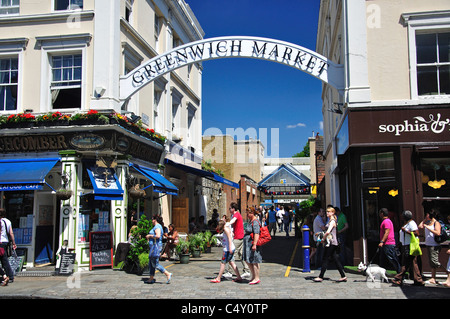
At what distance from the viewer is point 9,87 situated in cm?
1480

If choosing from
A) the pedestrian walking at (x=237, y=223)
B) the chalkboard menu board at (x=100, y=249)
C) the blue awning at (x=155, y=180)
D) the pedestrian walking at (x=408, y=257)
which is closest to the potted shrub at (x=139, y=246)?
the chalkboard menu board at (x=100, y=249)

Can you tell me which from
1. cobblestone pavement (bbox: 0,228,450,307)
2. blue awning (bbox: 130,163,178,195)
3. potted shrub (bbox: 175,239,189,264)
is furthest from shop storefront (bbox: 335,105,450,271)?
blue awning (bbox: 130,163,178,195)

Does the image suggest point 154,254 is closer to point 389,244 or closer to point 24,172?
point 24,172

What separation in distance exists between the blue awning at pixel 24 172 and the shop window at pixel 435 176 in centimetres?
1049

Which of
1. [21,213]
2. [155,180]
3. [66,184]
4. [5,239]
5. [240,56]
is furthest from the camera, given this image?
[155,180]

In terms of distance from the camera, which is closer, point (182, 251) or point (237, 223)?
point (237, 223)

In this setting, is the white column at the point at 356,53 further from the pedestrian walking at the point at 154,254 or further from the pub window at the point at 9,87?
the pub window at the point at 9,87

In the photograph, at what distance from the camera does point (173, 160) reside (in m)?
19.8

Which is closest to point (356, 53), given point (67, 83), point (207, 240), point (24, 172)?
point (207, 240)

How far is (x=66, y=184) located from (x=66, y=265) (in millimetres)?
2382

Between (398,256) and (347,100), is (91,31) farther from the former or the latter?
(398,256)

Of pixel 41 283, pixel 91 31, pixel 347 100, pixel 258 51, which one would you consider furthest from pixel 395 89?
pixel 41 283

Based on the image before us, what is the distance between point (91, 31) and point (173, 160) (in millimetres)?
7227

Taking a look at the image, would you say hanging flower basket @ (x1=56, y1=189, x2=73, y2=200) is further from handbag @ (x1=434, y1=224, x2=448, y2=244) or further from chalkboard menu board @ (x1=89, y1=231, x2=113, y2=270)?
handbag @ (x1=434, y1=224, x2=448, y2=244)
